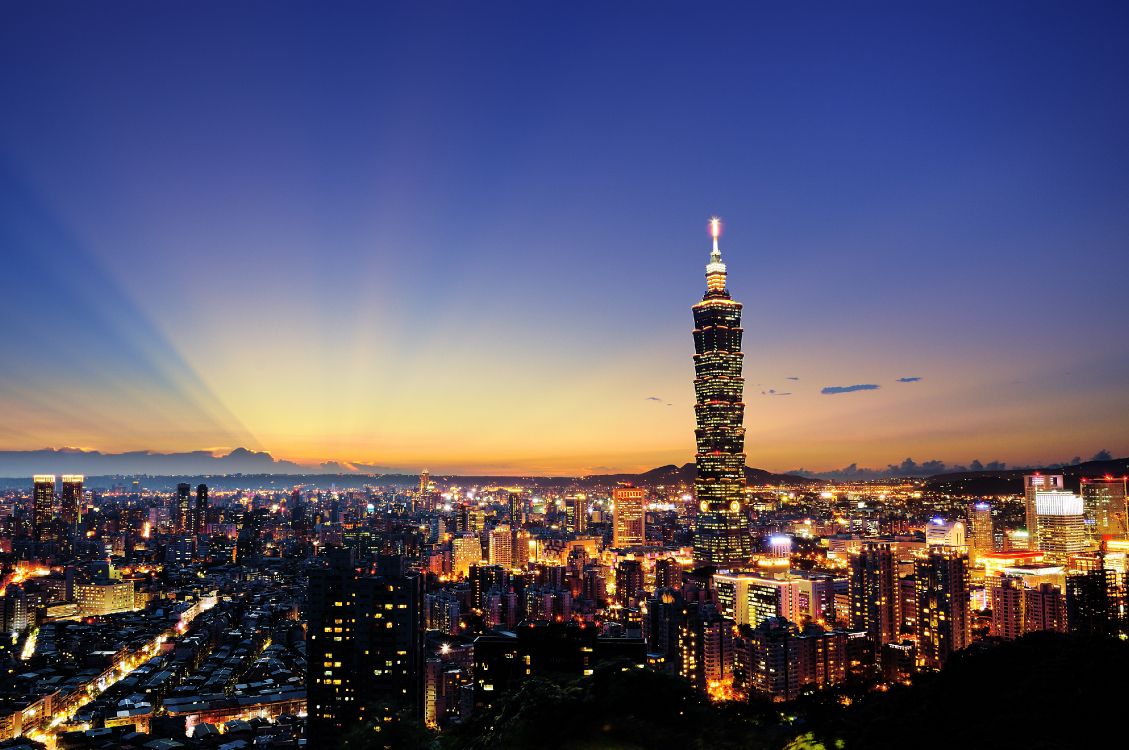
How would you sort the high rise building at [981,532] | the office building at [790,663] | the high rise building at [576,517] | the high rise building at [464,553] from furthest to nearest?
the high rise building at [576,517] → the high rise building at [464,553] → the high rise building at [981,532] → the office building at [790,663]

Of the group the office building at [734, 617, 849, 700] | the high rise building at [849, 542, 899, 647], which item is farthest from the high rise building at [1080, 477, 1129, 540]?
the office building at [734, 617, 849, 700]

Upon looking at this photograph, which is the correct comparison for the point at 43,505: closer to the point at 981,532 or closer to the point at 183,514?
the point at 183,514

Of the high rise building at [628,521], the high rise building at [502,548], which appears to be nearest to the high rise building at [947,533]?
the high rise building at [628,521]

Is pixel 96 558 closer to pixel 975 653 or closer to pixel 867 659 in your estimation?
pixel 867 659

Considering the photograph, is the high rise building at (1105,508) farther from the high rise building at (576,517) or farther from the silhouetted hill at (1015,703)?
the silhouetted hill at (1015,703)

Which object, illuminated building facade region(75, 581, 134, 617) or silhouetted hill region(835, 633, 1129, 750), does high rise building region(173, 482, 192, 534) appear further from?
silhouetted hill region(835, 633, 1129, 750)

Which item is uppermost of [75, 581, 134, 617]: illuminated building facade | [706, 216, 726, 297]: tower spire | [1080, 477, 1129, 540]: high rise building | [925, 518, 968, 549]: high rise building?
[706, 216, 726, 297]: tower spire
